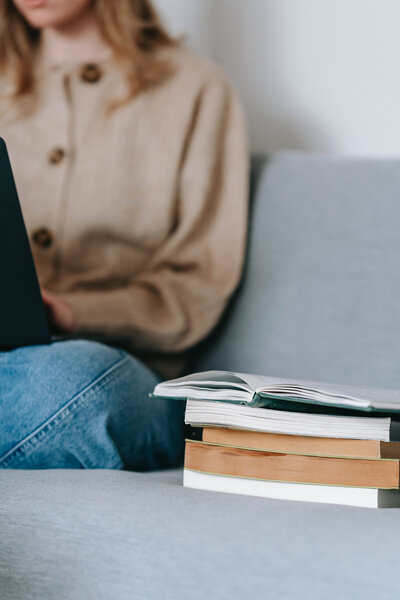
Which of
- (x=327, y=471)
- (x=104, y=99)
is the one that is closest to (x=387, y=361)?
(x=327, y=471)

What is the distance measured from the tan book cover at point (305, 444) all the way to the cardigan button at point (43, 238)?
0.72 meters

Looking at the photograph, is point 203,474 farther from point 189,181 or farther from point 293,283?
point 189,181

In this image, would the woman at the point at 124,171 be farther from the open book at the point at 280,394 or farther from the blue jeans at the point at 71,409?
the open book at the point at 280,394

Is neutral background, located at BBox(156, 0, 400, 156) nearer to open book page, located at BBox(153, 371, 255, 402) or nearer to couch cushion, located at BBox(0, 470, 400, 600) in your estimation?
open book page, located at BBox(153, 371, 255, 402)

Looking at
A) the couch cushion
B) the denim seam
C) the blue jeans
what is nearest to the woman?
the blue jeans

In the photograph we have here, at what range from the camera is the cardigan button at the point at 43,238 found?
1369 millimetres

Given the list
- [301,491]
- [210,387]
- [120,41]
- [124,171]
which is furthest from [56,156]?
[301,491]

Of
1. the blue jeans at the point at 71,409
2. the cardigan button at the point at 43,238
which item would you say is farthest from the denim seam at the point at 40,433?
the cardigan button at the point at 43,238

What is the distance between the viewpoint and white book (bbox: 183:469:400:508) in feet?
2.25

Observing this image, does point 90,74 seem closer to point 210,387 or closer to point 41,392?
point 41,392

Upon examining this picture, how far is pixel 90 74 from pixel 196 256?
Result: 1.35 feet

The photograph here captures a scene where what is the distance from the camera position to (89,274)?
1.38 m

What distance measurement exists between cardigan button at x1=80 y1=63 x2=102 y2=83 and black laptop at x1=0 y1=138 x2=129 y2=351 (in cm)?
63

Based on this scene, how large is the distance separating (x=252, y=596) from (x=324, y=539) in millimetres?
67
